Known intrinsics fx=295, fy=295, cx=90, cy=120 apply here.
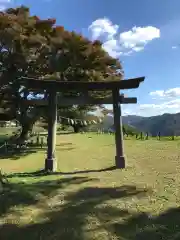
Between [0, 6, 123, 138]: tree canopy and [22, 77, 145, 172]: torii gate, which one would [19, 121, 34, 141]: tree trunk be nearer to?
[0, 6, 123, 138]: tree canopy

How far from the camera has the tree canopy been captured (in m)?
17.1

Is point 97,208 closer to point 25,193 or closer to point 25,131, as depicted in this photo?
point 25,193

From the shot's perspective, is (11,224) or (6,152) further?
(6,152)

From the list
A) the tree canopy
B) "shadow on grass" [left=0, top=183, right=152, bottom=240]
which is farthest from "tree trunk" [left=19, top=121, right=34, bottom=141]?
"shadow on grass" [left=0, top=183, right=152, bottom=240]

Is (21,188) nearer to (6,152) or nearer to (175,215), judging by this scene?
(175,215)

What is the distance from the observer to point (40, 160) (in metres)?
14.6

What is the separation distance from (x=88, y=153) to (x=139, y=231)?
35.6 ft

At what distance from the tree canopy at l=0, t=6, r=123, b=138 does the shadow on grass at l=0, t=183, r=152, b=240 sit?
1143cm

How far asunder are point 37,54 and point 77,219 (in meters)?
14.0

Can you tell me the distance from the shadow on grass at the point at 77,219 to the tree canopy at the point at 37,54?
11431 mm

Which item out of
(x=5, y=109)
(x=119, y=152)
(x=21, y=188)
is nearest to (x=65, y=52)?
(x=5, y=109)

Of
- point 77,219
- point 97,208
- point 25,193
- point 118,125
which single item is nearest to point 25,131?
point 118,125

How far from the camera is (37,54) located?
17.9 meters

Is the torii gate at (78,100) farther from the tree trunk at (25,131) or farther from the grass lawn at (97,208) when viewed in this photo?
the tree trunk at (25,131)
